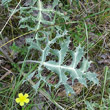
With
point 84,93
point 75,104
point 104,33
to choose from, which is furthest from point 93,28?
point 75,104

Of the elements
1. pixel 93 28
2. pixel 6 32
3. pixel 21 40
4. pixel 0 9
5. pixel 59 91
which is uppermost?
pixel 0 9

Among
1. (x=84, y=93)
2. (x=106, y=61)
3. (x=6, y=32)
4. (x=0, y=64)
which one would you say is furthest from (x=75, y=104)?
(x=6, y=32)

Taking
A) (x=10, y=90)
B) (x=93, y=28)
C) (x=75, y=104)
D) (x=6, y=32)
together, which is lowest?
(x=75, y=104)

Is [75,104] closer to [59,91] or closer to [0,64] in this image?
[59,91]

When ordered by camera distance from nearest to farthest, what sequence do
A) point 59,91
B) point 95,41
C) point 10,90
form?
point 10,90
point 59,91
point 95,41

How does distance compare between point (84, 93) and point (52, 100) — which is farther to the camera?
point (84, 93)

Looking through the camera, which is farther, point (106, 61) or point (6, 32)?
point (106, 61)

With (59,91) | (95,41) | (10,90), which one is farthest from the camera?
(95,41)

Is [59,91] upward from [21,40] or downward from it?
downward

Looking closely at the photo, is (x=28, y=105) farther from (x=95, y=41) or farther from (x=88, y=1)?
(x=88, y=1)
